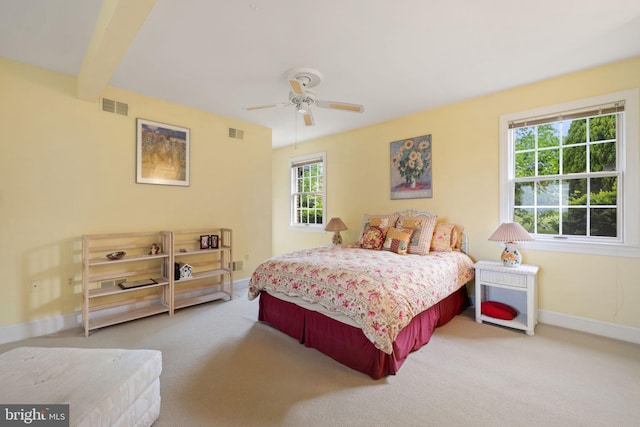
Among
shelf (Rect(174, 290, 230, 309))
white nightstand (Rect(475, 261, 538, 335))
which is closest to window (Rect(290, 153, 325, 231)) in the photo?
shelf (Rect(174, 290, 230, 309))

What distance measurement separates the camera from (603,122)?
278 cm

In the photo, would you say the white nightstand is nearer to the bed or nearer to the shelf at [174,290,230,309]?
the bed

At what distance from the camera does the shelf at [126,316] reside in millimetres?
2861

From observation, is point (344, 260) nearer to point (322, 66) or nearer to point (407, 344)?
point (407, 344)

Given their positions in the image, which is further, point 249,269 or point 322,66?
point 249,269

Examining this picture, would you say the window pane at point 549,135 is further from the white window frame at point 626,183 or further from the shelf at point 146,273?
the shelf at point 146,273

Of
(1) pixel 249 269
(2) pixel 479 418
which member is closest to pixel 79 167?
(1) pixel 249 269

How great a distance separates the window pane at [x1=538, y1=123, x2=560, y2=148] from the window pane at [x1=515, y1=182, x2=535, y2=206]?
469 millimetres

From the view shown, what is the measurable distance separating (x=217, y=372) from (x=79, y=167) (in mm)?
2697

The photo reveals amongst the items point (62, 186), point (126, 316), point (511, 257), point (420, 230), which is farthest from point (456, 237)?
point (62, 186)

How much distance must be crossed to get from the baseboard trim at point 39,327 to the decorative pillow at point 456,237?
4497 mm

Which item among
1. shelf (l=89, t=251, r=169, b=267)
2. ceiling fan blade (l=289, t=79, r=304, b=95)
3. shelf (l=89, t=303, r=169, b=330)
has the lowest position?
shelf (l=89, t=303, r=169, b=330)

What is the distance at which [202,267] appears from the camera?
13.1 feet

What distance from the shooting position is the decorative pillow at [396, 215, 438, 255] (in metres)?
3.39
